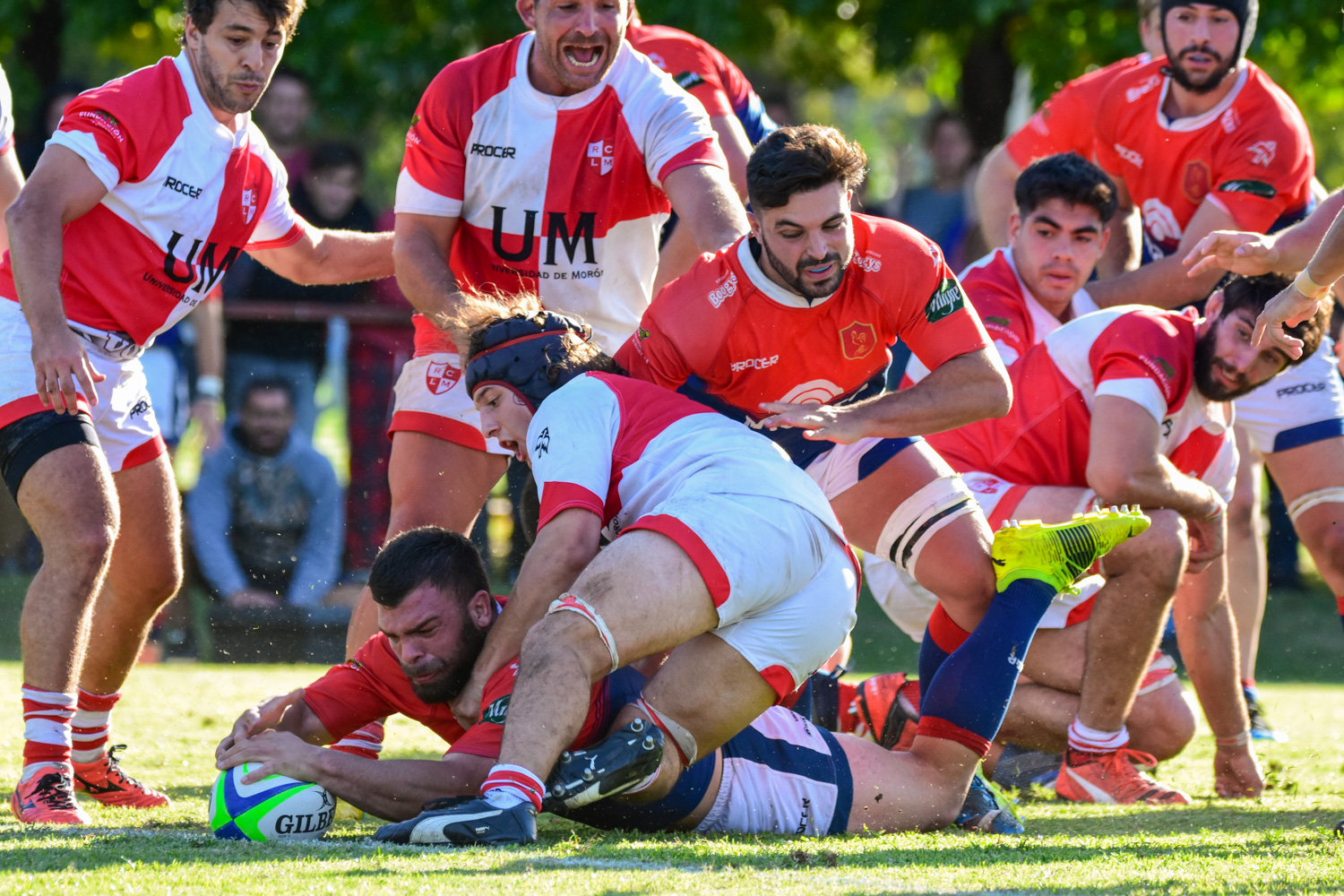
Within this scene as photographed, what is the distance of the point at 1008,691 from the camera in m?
4.28

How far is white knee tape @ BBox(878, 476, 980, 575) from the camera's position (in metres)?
4.58

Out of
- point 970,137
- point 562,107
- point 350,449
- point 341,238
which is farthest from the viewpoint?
point 970,137

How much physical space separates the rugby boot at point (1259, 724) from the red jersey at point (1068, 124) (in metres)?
2.43

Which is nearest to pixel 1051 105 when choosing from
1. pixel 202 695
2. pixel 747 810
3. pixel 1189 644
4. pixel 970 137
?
pixel 1189 644

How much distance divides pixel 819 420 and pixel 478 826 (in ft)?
4.65

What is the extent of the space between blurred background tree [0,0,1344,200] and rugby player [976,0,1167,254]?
170 inches

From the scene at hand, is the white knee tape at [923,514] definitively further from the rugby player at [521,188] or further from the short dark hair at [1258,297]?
the short dark hair at [1258,297]

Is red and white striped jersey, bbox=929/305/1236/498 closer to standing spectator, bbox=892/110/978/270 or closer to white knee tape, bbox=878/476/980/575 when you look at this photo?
white knee tape, bbox=878/476/980/575

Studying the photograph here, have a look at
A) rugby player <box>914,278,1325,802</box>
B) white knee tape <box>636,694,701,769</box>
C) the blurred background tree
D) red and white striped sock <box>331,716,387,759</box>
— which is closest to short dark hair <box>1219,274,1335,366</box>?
rugby player <box>914,278,1325,802</box>

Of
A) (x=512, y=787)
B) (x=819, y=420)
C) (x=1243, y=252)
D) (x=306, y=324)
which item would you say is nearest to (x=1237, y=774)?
(x=1243, y=252)

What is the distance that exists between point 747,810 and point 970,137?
9.54m

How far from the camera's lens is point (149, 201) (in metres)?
4.69

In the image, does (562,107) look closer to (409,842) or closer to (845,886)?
Answer: (409,842)

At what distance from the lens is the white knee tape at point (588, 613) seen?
3652mm
